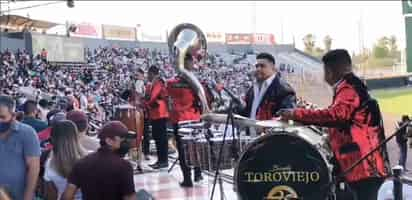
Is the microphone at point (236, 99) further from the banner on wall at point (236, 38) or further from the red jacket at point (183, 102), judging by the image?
the banner on wall at point (236, 38)

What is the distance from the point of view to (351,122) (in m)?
4.79

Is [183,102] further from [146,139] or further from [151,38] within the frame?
[151,38]

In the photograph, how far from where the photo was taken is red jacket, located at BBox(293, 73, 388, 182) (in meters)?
4.74

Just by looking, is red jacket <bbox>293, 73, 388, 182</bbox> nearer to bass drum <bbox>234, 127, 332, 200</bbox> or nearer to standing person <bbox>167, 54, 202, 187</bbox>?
bass drum <bbox>234, 127, 332, 200</bbox>

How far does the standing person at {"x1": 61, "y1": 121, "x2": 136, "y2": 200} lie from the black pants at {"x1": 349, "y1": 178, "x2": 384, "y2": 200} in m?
1.58

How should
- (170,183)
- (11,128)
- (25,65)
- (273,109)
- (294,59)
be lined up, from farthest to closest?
(294,59) → (25,65) → (170,183) → (273,109) → (11,128)

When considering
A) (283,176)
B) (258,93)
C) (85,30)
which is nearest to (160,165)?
(258,93)

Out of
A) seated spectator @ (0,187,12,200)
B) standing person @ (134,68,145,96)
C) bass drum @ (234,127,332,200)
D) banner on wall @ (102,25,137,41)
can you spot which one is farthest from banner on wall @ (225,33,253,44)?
bass drum @ (234,127,332,200)

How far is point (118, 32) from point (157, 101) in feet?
124

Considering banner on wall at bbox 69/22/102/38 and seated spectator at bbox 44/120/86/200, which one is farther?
banner on wall at bbox 69/22/102/38

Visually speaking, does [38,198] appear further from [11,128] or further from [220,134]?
[220,134]

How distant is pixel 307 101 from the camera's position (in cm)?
1443

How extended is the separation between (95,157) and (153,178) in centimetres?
576

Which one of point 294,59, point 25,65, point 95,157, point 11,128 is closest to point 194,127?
point 11,128
